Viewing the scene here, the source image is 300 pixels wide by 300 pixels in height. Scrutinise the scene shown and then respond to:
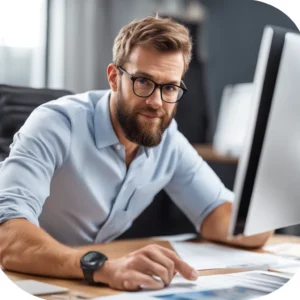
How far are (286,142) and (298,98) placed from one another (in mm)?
47

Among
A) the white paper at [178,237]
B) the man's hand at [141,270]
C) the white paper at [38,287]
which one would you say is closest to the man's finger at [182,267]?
the man's hand at [141,270]

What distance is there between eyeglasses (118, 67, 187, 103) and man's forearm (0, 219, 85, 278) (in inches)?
6.8

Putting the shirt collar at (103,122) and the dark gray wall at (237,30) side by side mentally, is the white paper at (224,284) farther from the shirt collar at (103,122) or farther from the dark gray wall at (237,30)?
the dark gray wall at (237,30)

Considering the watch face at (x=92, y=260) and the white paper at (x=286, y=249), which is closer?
the watch face at (x=92, y=260)

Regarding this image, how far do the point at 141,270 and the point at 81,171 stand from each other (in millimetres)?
163

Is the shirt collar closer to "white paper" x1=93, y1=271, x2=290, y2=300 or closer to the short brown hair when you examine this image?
the short brown hair

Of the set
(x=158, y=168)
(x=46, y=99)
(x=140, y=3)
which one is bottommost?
(x=158, y=168)

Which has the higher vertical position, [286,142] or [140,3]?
[140,3]

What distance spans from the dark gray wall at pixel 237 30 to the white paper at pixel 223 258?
0.27 m

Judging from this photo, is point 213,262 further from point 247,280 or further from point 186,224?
point 186,224

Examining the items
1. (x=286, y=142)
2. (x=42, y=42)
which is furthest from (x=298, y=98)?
(x=42, y=42)

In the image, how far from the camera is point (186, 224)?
804 mm

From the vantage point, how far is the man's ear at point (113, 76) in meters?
0.58

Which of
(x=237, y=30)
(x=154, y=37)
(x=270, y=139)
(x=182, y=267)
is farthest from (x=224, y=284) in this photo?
(x=237, y=30)
